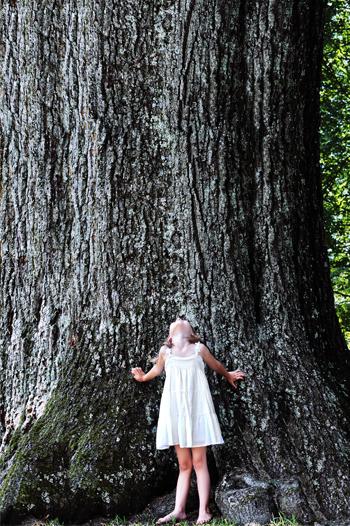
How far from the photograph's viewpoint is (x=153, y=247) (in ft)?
18.5

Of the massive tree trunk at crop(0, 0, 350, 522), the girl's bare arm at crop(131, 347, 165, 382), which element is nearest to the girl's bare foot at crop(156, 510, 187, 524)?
the massive tree trunk at crop(0, 0, 350, 522)

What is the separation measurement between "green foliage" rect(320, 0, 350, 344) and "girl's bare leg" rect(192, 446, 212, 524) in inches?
290

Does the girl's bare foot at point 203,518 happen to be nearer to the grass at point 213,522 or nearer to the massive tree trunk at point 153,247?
the grass at point 213,522

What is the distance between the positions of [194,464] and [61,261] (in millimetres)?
1843

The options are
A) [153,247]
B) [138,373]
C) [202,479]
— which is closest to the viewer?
[202,479]

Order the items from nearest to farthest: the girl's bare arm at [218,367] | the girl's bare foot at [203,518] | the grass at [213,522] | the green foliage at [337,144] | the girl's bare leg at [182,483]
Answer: the grass at [213,522] → the girl's bare foot at [203,518] → the girl's bare leg at [182,483] → the girl's bare arm at [218,367] → the green foliage at [337,144]

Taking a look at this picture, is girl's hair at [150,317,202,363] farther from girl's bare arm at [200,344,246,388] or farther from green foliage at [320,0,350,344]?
green foliage at [320,0,350,344]

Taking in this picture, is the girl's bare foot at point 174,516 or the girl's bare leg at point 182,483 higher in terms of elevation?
the girl's bare leg at point 182,483

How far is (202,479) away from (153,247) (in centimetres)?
165

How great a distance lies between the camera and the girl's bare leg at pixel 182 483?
5.07 m

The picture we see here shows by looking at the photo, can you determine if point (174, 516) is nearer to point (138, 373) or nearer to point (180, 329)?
point (138, 373)

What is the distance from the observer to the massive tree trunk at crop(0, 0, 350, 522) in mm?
5258

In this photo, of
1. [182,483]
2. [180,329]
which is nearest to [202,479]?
[182,483]

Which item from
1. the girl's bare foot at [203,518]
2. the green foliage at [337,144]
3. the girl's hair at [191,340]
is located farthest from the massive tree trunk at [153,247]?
the green foliage at [337,144]
